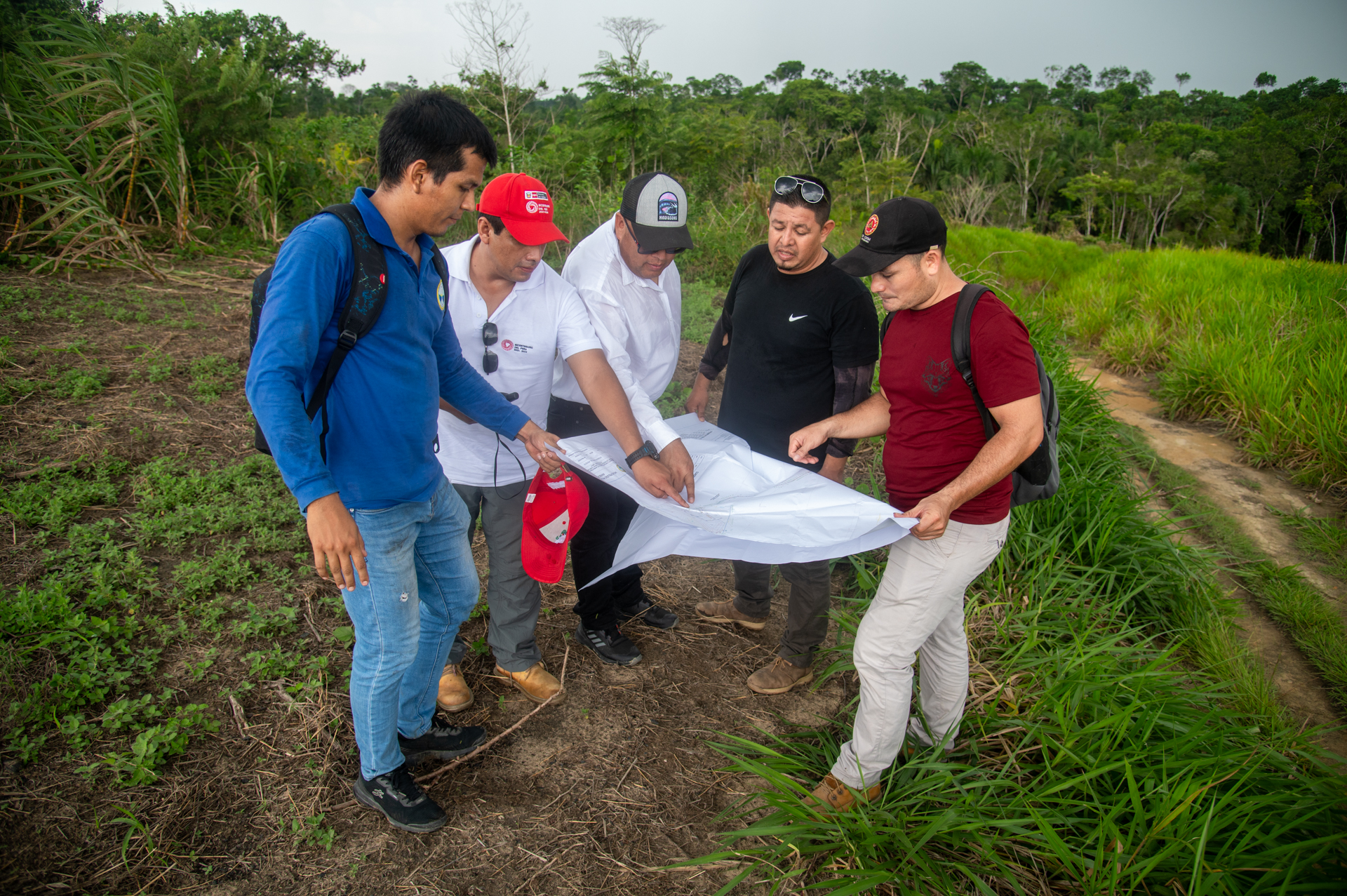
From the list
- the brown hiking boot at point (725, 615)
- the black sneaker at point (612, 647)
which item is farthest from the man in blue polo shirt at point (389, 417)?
the brown hiking boot at point (725, 615)

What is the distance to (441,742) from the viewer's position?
2.26 metres

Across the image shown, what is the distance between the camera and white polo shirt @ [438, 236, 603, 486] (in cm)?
225

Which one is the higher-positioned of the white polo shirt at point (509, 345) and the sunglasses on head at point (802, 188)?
the sunglasses on head at point (802, 188)

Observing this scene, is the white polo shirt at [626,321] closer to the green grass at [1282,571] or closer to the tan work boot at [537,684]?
the tan work boot at [537,684]

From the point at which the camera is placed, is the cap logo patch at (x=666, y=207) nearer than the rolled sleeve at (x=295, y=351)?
No

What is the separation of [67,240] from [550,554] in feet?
19.1

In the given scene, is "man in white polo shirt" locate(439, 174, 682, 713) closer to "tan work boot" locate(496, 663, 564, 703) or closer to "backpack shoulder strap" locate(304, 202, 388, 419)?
A: "tan work boot" locate(496, 663, 564, 703)

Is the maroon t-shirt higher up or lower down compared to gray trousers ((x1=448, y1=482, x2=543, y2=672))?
higher up

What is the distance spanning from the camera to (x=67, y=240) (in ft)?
18.0

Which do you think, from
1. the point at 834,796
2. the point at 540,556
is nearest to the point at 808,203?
the point at 540,556

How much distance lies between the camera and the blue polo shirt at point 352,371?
4.47ft

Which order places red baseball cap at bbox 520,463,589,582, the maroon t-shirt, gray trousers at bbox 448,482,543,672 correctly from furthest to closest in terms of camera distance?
gray trousers at bbox 448,482,543,672 < red baseball cap at bbox 520,463,589,582 < the maroon t-shirt

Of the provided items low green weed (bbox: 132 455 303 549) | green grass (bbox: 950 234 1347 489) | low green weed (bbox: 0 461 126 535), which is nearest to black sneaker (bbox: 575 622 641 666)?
low green weed (bbox: 132 455 303 549)

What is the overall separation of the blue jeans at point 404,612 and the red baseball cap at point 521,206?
785 mm
